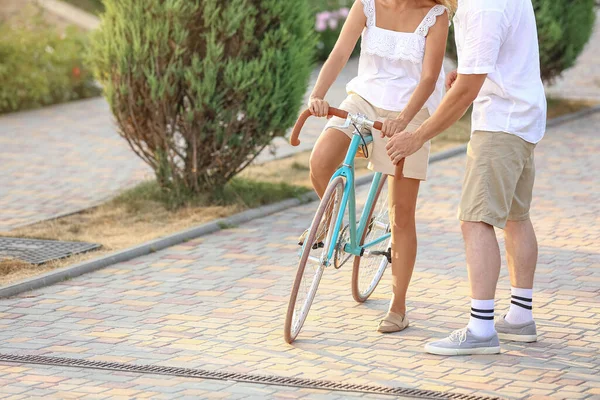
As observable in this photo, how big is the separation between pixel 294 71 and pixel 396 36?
328cm

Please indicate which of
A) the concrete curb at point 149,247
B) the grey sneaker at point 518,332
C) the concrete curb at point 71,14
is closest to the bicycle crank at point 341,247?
Result: the grey sneaker at point 518,332

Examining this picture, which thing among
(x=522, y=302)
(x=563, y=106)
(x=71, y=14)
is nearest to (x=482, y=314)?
(x=522, y=302)

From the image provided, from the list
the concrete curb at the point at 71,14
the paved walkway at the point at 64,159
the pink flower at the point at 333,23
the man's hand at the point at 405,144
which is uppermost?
the concrete curb at the point at 71,14

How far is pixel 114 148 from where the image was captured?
12078 mm

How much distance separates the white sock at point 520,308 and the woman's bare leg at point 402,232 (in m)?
0.55

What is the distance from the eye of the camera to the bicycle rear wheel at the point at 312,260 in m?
5.36

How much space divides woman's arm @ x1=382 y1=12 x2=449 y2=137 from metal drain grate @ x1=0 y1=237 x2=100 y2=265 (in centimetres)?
296

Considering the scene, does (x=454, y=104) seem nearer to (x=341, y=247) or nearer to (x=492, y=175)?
(x=492, y=175)

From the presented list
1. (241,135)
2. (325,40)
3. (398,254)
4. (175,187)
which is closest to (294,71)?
(241,135)

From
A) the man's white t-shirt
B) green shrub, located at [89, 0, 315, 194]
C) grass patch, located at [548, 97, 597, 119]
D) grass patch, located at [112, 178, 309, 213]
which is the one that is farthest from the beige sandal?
grass patch, located at [548, 97, 597, 119]

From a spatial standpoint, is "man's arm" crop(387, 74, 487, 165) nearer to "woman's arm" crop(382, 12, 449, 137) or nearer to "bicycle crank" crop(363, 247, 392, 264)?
"woman's arm" crop(382, 12, 449, 137)

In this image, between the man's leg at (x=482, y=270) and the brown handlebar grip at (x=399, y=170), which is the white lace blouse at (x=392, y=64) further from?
the man's leg at (x=482, y=270)

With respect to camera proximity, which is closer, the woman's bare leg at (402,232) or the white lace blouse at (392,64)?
the white lace blouse at (392,64)

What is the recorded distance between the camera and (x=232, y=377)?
5.08m
